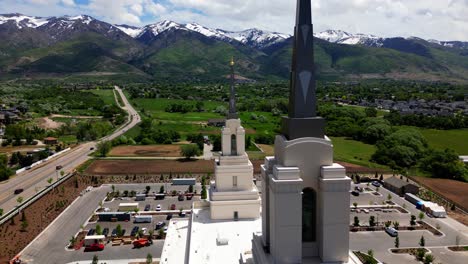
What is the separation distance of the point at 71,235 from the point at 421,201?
149 ft

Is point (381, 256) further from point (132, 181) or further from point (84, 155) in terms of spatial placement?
point (84, 155)

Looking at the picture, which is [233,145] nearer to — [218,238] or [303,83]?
[218,238]

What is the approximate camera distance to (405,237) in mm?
42312

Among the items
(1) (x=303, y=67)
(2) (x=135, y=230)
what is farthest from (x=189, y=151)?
(1) (x=303, y=67)

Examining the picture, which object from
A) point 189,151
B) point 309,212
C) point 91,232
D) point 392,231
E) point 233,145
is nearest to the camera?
point 309,212

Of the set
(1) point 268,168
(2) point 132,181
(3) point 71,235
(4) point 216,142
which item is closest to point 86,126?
(4) point 216,142

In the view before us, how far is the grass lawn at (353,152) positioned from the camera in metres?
78.8

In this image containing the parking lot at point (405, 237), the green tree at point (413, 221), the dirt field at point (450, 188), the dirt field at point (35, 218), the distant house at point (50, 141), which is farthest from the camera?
the distant house at point (50, 141)

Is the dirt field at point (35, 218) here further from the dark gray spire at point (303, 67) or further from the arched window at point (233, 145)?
the dark gray spire at point (303, 67)

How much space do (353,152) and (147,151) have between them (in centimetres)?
4857

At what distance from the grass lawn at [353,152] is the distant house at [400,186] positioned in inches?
565

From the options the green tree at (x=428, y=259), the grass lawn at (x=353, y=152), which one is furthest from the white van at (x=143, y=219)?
the grass lawn at (x=353, y=152)

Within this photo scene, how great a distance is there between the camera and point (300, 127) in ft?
49.0

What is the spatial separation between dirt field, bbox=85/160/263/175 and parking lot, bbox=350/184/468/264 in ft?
80.0
